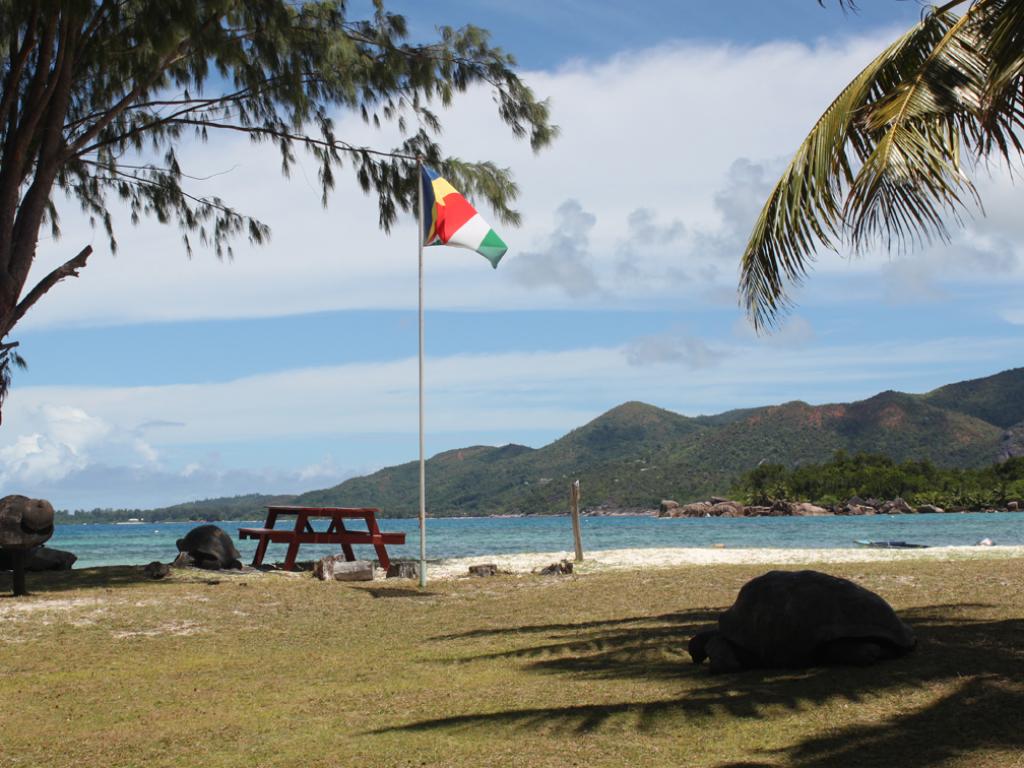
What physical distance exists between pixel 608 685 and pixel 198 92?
1286 centimetres

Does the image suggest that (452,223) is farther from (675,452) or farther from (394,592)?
(675,452)

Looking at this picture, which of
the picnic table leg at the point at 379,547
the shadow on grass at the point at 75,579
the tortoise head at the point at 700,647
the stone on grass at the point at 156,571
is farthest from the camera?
the picnic table leg at the point at 379,547

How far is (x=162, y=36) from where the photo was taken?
42.7 ft

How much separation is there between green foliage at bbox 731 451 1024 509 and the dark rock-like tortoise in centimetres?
7335

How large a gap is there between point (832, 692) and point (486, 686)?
2357 mm

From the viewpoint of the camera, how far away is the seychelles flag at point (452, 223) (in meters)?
15.5

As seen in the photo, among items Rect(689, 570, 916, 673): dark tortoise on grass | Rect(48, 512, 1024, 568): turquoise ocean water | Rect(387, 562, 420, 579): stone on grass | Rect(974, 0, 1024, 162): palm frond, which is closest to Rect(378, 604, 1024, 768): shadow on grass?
Rect(689, 570, 916, 673): dark tortoise on grass

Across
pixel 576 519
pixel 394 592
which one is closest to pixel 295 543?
pixel 394 592

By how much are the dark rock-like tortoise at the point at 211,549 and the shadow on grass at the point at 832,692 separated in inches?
396

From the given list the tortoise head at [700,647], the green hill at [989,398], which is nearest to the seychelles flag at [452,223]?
the tortoise head at [700,647]

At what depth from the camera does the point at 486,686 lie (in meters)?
7.45

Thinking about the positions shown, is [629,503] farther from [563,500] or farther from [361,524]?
[361,524]

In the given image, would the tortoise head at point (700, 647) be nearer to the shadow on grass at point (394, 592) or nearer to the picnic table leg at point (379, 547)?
the shadow on grass at point (394, 592)

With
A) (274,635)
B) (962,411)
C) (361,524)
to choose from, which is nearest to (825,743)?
(274,635)
